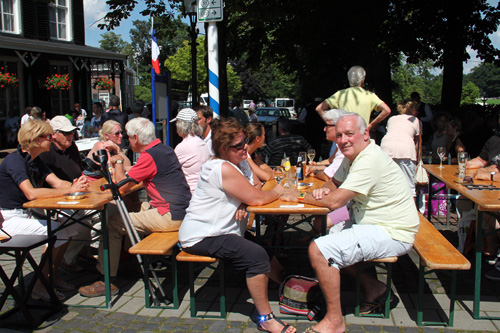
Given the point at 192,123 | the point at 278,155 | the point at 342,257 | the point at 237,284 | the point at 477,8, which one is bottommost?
the point at 237,284

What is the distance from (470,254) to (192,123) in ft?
10.7

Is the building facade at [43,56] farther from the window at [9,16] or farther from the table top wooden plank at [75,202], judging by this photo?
the table top wooden plank at [75,202]

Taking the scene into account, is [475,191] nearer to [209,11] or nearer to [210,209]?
[210,209]

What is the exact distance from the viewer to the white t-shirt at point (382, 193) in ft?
→ 11.3

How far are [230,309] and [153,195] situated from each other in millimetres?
1212

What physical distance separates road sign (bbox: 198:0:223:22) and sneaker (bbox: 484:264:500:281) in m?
3.95

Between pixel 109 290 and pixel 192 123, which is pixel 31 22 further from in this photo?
pixel 109 290

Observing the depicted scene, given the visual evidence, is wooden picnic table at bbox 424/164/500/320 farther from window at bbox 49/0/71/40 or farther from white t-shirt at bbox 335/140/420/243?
window at bbox 49/0/71/40

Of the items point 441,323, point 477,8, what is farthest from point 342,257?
point 477,8

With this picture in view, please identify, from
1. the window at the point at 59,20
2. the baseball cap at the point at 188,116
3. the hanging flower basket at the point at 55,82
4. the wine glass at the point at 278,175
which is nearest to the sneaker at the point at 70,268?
the baseball cap at the point at 188,116

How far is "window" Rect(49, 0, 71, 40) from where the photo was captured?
69.2 feet

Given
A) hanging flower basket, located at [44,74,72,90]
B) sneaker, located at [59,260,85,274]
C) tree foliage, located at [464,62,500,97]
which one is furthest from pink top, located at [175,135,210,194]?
tree foliage, located at [464,62,500,97]

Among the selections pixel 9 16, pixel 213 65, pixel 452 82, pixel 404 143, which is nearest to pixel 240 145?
pixel 213 65

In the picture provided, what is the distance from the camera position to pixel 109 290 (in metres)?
4.09
